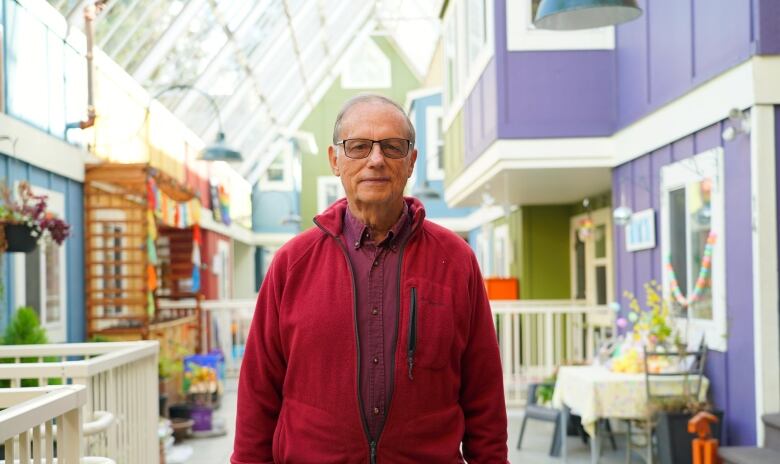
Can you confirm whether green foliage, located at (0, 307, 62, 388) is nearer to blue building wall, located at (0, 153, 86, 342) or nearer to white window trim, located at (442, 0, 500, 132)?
blue building wall, located at (0, 153, 86, 342)

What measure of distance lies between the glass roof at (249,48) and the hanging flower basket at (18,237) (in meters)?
3.68

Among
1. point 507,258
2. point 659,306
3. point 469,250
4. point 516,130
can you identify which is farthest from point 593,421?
point 507,258

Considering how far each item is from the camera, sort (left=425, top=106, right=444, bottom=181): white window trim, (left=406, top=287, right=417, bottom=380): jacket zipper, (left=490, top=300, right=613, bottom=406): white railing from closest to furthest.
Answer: (left=406, top=287, right=417, bottom=380): jacket zipper
(left=490, top=300, right=613, bottom=406): white railing
(left=425, top=106, right=444, bottom=181): white window trim

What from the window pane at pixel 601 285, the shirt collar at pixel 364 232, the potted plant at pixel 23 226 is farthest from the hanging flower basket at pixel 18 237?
the window pane at pixel 601 285

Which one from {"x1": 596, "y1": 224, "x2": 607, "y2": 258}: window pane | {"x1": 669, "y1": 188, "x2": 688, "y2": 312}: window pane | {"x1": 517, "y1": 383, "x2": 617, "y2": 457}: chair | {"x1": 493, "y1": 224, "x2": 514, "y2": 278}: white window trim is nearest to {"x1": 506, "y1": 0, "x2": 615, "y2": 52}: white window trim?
{"x1": 669, "y1": 188, "x2": 688, "y2": 312}: window pane

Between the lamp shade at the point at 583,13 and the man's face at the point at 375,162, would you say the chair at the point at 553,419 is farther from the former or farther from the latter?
the man's face at the point at 375,162

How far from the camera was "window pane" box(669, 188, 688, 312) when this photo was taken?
28.0 feet

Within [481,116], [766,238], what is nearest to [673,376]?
Answer: [766,238]

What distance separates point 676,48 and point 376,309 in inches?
251

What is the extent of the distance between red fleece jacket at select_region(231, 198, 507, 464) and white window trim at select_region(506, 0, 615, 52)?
767 centimetres

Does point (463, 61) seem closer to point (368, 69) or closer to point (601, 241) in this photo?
point (601, 241)

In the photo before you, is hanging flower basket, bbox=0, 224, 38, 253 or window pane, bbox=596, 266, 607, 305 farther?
window pane, bbox=596, 266, 607, 305

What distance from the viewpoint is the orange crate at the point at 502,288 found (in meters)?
14.9

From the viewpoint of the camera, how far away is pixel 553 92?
33.8ft
